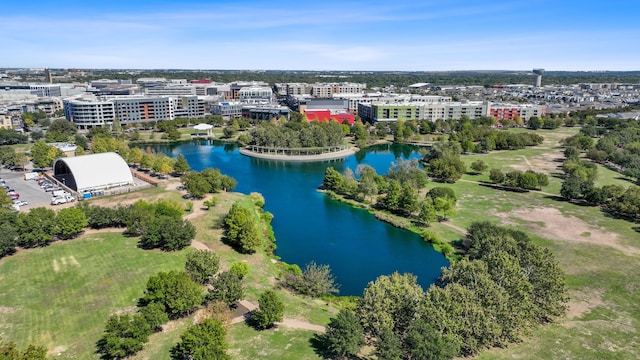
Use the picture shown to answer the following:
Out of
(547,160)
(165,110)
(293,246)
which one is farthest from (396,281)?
(165,110)

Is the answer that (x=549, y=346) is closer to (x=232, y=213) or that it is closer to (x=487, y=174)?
(x=232, y=213)

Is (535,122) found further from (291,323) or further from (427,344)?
(427,344)

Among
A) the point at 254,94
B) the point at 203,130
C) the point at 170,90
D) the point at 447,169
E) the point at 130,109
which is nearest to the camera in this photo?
the point at 447,169

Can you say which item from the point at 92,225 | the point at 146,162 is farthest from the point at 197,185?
the point at 146,162

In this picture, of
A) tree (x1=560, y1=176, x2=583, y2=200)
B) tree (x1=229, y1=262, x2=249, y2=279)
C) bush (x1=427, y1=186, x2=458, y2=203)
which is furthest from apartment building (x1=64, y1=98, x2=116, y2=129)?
tree (x1=560, y1=176, x2=583, y2=200)

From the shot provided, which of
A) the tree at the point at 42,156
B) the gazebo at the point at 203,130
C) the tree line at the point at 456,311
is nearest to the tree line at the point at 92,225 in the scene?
the tree line at the point at 456,311

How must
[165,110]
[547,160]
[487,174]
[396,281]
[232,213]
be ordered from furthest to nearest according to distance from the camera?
[165,110] < [547,160] < [487,174] < [232,213] < [396,281]
